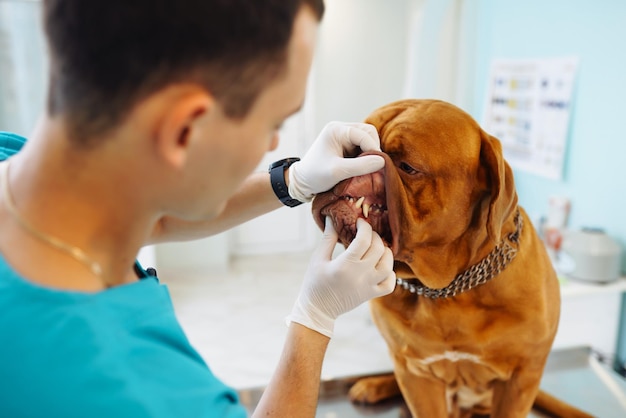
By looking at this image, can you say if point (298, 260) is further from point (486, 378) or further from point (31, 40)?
point (486, 378)

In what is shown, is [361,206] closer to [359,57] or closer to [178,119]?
[178,119]

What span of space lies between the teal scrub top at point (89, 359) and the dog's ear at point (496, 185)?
545 mm

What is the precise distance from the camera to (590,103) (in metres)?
2.40

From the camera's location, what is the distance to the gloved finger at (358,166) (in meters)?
0.94

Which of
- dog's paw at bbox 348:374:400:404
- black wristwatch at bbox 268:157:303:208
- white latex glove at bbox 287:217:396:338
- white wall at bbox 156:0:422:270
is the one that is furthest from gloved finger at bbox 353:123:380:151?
white wall at bbox 156:0:422:270

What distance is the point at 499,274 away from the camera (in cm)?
102

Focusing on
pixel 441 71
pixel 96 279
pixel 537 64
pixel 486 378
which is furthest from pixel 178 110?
pixel 441 71

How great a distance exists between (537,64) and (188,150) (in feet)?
8.56

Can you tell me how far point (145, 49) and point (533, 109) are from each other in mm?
2643

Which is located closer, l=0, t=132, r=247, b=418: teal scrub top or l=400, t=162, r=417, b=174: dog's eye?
l=0, t=132, r=247, b=418: teal scrub top

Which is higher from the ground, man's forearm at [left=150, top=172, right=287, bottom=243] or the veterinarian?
the veterinarian

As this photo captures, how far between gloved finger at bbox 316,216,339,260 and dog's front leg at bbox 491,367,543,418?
0.45 metres

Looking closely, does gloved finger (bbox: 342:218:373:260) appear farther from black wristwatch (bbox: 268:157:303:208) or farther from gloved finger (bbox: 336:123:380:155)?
black wristwatch (bbox: 268:157:303:208)

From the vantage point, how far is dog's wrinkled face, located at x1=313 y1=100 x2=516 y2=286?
0.95 m
